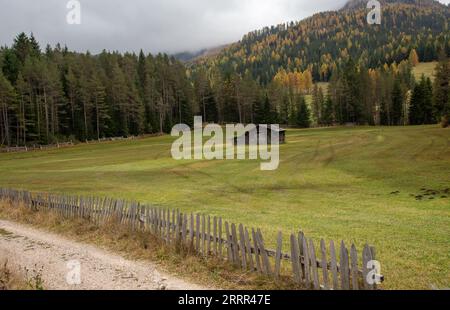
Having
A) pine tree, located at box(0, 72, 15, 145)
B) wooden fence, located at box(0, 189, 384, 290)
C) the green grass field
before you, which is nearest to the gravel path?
wooden fence, located at box(0, 189, 384, 290)

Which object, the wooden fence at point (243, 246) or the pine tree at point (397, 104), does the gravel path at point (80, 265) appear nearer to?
the wooden fence at point (243, 246)

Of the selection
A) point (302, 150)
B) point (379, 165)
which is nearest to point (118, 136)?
point (302, 150)

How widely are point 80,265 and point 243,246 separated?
5.85 m

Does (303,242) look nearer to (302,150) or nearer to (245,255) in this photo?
(245,255)

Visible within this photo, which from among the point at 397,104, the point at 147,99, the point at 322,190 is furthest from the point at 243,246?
the point at 397,104

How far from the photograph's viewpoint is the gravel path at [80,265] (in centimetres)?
1117

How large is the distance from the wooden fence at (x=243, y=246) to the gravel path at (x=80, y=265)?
5.65 feet

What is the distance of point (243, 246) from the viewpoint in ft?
38.6

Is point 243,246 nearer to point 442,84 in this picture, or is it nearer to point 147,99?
point 442,84

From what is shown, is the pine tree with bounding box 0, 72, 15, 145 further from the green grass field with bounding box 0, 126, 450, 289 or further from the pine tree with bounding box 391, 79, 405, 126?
the pine tree with bounding box 391, 79, 405, 126

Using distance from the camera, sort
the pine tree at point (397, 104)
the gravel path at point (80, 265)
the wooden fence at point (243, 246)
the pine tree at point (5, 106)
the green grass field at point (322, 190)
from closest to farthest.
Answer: the wooden fence at point (243, 246) → the gravel path at point (80, 265) → the green grass field at point (322, 190) → the pine tree at point (5, 106) → the pine tree at point (397, 104)

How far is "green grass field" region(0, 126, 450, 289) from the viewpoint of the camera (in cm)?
1606

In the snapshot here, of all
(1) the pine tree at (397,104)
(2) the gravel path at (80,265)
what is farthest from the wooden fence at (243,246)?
(1) the pine tree at (397,104)

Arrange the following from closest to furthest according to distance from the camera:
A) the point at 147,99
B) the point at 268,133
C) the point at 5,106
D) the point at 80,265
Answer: the point at 80,265 < the point at 268,133 < the point at 5,106 < the point at 147,99
